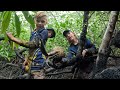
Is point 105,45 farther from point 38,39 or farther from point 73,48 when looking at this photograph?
point 38,39

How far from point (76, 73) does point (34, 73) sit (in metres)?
0.34

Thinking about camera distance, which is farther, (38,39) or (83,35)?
(83,35)

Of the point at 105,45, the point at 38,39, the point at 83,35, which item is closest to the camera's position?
the point at 38,39

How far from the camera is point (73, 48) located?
1.57m

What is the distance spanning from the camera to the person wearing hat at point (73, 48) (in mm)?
→ 1489

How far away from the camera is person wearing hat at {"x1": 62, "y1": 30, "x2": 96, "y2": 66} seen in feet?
4.89

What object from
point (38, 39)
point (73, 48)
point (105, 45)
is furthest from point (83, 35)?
point (38, 39)

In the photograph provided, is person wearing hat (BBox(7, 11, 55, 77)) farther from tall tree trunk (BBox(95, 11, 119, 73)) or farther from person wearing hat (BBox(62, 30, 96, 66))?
tall tree trunk (BBox(95, 11, 119, 73))

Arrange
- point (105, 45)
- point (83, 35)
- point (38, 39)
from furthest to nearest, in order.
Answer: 1. point (105, 45)
2. point (83, 35)
3. point (38, 39)
